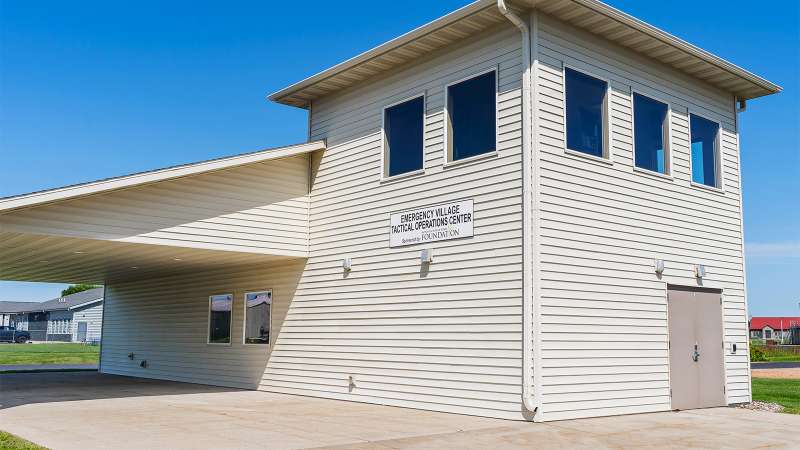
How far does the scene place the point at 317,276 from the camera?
1404 cm

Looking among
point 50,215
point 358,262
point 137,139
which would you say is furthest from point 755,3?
point 137,139

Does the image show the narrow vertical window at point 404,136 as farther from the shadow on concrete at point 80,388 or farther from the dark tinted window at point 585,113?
the shadow on concrete at point 80,388

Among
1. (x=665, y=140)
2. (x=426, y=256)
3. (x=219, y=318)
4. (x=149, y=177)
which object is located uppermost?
(x=665, y=140)

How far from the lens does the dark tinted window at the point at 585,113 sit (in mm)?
11117

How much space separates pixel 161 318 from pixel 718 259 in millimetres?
13190

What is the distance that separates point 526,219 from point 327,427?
3.81 meters

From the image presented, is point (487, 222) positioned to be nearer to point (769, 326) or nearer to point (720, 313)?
point (720, 313)

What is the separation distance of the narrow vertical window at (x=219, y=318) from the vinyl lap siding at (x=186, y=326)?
0.46ft

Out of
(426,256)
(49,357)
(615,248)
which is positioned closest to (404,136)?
(426,256)

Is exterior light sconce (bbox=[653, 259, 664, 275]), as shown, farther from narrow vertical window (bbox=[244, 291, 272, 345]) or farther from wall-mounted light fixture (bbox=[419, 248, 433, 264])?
narrow vertical window (bbox=[244, 291, 272, 345])

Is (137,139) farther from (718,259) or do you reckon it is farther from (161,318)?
(718,259)

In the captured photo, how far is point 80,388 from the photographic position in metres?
15.6

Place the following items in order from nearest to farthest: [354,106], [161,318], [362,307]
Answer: [362,307], [354,106], [161,318]

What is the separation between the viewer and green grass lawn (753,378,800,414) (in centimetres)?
1388
